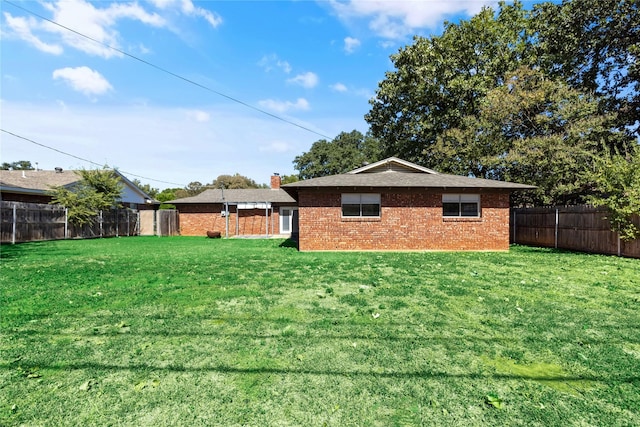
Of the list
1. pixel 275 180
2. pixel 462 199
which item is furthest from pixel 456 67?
pixel 275 180

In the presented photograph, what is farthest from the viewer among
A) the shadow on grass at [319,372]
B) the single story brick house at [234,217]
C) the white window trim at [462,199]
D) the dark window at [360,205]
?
the single story brick house at [234,217]

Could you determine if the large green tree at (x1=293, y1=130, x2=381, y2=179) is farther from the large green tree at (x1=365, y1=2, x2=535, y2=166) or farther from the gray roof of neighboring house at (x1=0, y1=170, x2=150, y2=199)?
the gray roof of neighboring house at (x1=0, y1=170, x2=150, y2=199)

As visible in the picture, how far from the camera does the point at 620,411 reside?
2.47 meters

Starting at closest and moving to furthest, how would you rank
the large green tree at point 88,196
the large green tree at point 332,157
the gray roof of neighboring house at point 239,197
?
the large green tree at point 88,196
the gray roof of neighboring house at point 239,197
the large green tree at point 332,157

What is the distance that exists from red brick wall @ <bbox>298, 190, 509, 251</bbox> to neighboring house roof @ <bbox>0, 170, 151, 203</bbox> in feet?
54.4

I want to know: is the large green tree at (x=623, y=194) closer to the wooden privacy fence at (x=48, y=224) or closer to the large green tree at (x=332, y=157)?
the wooden privacy fence at (x=48, y=224)

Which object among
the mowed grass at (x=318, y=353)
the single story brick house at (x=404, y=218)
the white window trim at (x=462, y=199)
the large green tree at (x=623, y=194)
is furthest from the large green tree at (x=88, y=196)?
the large green tree at (x=623, y=194)

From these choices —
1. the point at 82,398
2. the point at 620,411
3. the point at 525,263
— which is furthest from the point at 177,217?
the point at 620,411

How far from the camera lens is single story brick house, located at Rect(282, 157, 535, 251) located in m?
13.5

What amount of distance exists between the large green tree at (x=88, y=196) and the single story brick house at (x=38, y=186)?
78cm

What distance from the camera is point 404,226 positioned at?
1368cm

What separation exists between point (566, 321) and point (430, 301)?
1.71 metres

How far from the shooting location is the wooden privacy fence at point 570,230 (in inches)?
472

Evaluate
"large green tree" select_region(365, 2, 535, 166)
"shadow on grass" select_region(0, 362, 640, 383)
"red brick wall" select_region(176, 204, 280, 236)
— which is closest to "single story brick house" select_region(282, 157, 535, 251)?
"large green tree" select_region(365, 2, 535, 166)
